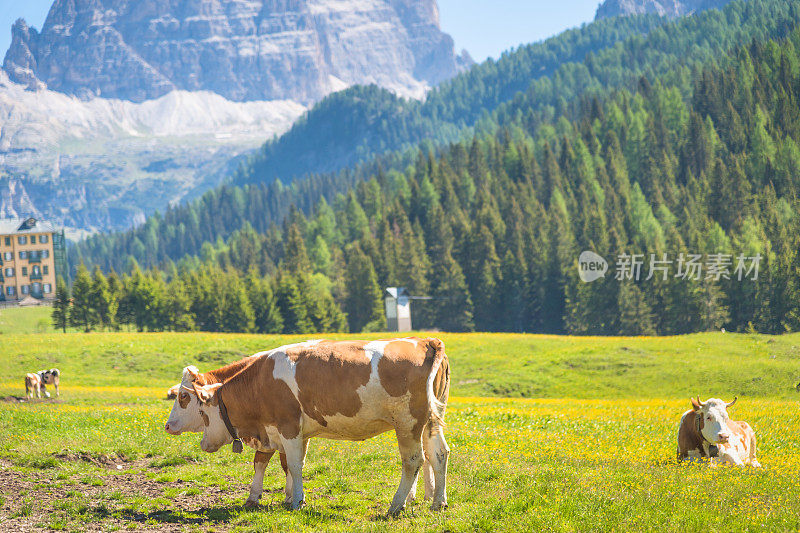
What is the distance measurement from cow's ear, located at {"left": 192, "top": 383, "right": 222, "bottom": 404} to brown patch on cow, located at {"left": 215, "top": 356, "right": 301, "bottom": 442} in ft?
0.57

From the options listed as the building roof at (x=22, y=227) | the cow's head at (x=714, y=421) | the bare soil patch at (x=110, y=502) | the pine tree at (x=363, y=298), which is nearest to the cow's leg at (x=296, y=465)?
the bare soil patch at (x=110, y=502)

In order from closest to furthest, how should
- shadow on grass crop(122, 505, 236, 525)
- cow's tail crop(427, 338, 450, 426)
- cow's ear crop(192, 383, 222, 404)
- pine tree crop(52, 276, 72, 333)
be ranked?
shadow on grass crop(122, 505, 236, 525) → cow's tail crop(427, 338, 450, 426) → cow's ear crop(192, 383, 222, 404) → pine tree crop(52, 276, 72, 333)

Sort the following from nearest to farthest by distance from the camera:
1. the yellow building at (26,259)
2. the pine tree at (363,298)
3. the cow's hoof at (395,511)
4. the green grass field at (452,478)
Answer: the green grass field at (452,478) < the cow's hoof at (395,511) < the pine tree at (363,298) < the yellow building at (26,259)

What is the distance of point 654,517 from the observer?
42.8ft

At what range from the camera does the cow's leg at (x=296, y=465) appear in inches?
603

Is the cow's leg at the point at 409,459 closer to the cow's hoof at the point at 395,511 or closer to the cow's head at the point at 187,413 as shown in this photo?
the cow's hoof at the point at 395,511

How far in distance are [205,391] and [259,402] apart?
144 cm

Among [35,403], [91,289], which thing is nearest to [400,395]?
[35,403]

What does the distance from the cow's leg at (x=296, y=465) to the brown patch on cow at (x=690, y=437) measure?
916cm

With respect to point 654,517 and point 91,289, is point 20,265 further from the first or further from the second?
point 654,517

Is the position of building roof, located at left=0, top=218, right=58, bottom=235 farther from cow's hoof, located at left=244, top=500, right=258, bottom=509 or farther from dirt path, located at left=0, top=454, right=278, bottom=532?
cow's hoof, located at left=244, top=500, right=258, bottom=509

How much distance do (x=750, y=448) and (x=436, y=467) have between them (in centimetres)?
829

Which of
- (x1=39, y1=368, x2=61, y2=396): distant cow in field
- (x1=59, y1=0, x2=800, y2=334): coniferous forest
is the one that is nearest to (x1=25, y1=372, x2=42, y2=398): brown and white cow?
(x1=39, y1=368, x2=61, y2=396): distant cow in field

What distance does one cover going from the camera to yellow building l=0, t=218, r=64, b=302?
168m
